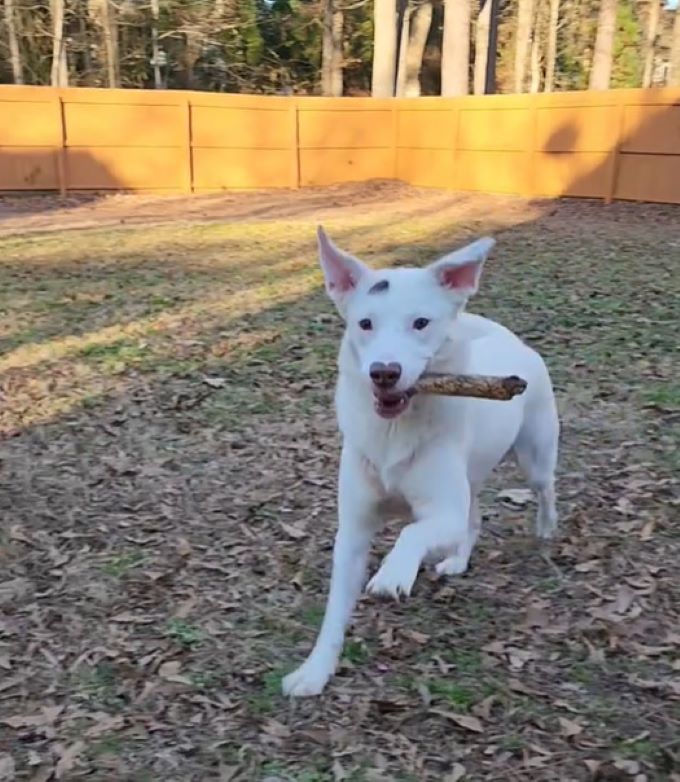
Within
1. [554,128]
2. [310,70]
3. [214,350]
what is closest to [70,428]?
[214,350]

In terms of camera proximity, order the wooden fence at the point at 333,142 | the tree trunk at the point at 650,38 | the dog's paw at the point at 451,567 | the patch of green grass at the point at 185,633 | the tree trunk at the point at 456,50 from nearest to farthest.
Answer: the patch of green grass at the point at 185,633
the dog's paw at the point at 451,567
the wooden fence at the point at 333,142
the tree trunk at the point at 456,50
the tree trunk at the point at 650,38

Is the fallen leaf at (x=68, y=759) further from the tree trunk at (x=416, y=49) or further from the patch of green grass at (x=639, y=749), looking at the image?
the tree trunk at (x=416, y=49)

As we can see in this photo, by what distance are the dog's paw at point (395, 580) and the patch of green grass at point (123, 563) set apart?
185 cm

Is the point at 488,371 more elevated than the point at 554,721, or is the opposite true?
the point at 488,371

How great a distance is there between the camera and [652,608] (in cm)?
393

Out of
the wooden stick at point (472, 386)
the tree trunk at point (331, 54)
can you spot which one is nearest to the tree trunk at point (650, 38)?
the tree trunk at point (331, 54)

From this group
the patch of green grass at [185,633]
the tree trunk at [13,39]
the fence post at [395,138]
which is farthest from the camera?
the tree trunk at [13,39]

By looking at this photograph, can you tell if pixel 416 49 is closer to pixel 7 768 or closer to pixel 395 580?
pixel 395 580

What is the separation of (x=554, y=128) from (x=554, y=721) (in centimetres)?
1636

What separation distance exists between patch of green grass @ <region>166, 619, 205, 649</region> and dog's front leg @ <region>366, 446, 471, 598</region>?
1012mm

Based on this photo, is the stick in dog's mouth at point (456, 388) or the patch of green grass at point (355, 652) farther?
the patch of green grass at point (355, 652)

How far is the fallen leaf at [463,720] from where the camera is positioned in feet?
10.4

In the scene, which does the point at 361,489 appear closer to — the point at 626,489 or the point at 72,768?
the point at 72,768

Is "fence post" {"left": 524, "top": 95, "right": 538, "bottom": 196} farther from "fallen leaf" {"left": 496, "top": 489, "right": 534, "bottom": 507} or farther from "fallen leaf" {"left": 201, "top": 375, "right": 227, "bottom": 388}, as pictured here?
"fallen leaf" {"left": 496, "top": 489, "right": 534, "bottom": 507}
